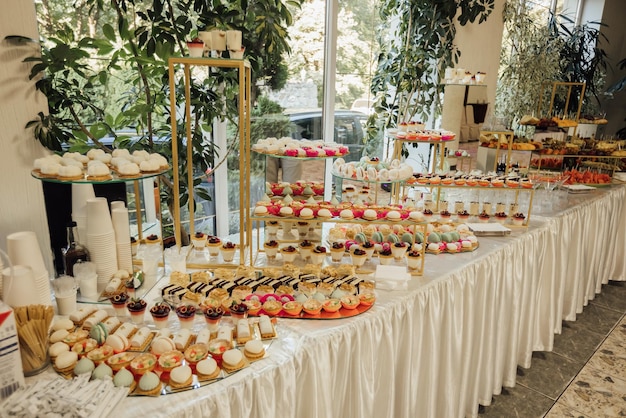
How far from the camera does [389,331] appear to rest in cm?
159

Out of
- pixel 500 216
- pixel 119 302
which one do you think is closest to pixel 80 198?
pixel 119 302

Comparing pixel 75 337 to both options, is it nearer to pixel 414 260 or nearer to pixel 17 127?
pixel 17 127

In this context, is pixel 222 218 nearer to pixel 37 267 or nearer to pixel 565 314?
pixel 37 267

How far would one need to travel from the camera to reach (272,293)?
157 centimetres

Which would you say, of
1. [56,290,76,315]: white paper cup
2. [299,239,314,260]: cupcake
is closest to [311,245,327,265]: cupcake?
[299,239,314,260]: cupcake

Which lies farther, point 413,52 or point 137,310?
point 413,52

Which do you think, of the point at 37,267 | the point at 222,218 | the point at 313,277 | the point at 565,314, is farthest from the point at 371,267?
the point at 565,314

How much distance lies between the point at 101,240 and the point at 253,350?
66 cm

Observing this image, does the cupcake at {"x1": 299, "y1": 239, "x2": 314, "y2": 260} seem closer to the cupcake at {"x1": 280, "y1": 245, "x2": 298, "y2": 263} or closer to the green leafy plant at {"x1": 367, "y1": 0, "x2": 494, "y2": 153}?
the cupcake at {"x1": 280, "y1": 245, "x2": 298, "y2": 263}

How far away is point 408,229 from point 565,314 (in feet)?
5.68

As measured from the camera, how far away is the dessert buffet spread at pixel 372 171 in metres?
2.19

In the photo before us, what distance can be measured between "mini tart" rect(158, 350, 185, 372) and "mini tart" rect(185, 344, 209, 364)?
0.02m

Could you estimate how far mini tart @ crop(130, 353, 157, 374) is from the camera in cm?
114

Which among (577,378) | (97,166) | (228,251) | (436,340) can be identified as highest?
(97,166)
